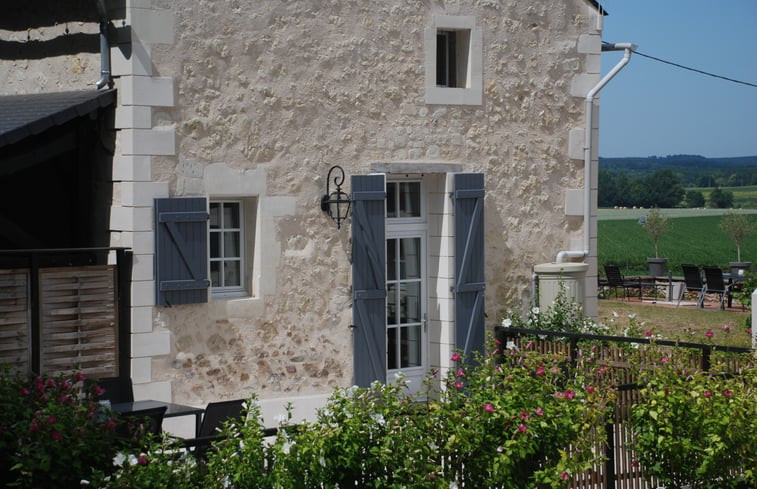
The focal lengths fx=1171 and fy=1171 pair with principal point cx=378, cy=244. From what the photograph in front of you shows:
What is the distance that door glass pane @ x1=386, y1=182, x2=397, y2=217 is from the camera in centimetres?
1102

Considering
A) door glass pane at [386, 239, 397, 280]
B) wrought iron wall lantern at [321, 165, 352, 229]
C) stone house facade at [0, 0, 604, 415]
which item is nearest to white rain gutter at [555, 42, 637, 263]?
stone house facade at [0, 0, 604, 415]

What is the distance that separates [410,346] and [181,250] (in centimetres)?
279

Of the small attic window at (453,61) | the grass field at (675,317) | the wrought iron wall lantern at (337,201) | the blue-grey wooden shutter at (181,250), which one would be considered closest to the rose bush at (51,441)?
the blue-grey wooden shutter at (181,250)

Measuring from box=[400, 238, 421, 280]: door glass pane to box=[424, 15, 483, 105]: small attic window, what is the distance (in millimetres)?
1351

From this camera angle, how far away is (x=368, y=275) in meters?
10.5

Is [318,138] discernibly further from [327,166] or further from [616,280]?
[616,280]

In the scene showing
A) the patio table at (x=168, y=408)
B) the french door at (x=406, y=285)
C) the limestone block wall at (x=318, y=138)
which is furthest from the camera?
the french door at (x=406, y=285)

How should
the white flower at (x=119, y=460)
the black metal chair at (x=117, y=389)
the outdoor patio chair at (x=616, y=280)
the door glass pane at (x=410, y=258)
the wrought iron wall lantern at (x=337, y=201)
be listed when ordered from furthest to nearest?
the outdoor patio chair at (x=616, y=280) < the door glass pane at (x=410, y=258) < the wrought iron wall lantern at (x=337, y=201) < the black metal chair at (x=117, y=389) < the white flower at (x=119, y=460)

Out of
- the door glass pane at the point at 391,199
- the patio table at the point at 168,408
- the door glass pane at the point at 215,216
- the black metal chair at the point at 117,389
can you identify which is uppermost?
the door glass pane at the point at 391,199

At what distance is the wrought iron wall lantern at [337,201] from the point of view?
10.3 metres

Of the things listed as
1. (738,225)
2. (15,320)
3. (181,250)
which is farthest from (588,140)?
(738,225)

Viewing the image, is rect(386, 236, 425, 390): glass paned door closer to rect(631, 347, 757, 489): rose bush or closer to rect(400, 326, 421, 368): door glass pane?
rect(400, 326, 421, 368): door glass pane

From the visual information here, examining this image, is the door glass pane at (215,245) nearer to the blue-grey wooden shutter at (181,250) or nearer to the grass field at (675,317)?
the blue-grey wooden shutter at (181,250)

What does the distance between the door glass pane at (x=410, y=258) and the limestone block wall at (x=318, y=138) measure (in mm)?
733
